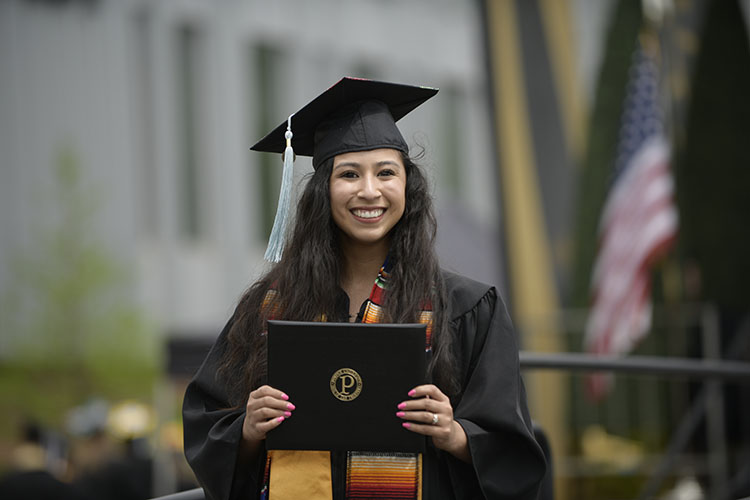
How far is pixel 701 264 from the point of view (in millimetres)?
9344

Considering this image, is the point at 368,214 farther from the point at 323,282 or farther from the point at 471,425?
the point at 471,425

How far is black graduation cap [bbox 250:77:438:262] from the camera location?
7.73 ft

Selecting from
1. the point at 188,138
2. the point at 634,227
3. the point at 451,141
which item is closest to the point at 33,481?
the point at 634,227

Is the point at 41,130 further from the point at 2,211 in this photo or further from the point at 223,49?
the point at 223,49

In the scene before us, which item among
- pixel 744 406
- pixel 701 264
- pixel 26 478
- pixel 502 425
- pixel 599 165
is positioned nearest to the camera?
pixel 502 425

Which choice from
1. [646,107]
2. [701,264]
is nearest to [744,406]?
[701,264]

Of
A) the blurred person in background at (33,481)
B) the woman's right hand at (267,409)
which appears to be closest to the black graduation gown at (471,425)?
Answer: the woman's right hand at (267,409)

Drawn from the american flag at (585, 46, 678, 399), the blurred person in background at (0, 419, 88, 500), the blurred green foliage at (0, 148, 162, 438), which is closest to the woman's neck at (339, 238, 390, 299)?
the blurred person in background at (0, 419, 88, 500)

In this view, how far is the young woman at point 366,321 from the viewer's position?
2.19 m

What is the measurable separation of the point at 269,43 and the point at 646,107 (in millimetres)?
6242

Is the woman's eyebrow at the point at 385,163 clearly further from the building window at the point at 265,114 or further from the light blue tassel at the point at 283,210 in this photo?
the building window at the point at 265,114

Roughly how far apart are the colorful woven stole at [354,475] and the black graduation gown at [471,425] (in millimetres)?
58

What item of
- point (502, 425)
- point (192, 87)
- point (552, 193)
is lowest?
point (502, 425)

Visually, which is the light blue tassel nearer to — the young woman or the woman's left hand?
the young woman
